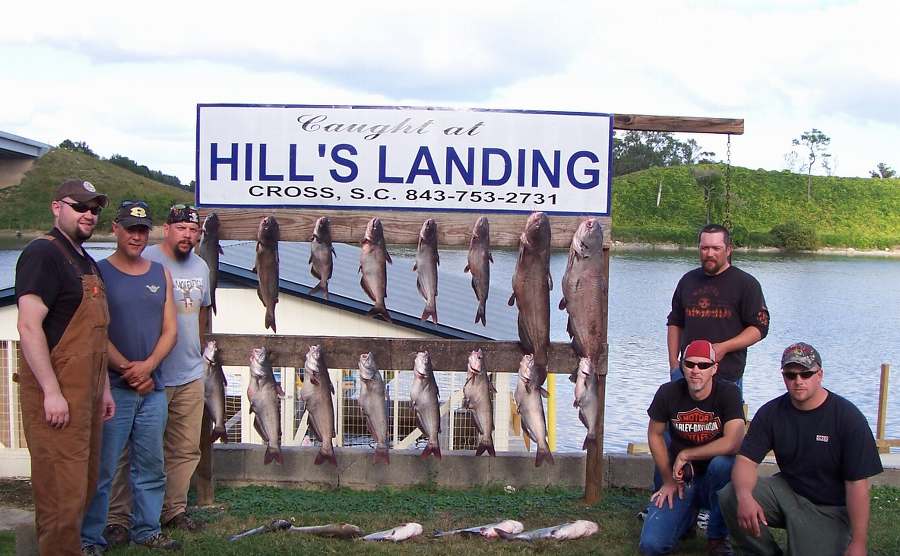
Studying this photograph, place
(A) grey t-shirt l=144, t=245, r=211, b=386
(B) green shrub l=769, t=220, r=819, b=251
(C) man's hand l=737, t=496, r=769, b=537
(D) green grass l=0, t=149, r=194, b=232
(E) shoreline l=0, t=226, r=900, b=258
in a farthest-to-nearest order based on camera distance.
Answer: (B) green shrub l=769, t=220, r=819, b=251, (E) shoreline l=0, t=226, r=900, b=258, (D) green grass l=0, t=149, r=194, b=232, (A) grey t-shirt l=144, t=245, r=211, b=386, (C) man's hand l=737, t=496, r=769, b=537

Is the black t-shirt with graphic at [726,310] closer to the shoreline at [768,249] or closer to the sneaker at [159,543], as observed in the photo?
the sneaker at [159,543]

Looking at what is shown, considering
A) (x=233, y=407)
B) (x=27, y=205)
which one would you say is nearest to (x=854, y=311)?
(x=233, y=407)

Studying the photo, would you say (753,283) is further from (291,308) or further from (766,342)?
(766,342)

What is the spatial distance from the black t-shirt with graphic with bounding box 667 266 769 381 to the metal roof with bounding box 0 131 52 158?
5.23m

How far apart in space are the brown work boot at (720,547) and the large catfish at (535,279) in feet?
4.90

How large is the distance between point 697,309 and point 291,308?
508cm

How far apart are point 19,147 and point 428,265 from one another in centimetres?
367

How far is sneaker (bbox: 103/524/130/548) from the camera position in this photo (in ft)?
16.7

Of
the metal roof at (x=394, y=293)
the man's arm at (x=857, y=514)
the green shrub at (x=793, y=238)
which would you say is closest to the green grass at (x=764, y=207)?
the green shrub at (x=793, y=238)

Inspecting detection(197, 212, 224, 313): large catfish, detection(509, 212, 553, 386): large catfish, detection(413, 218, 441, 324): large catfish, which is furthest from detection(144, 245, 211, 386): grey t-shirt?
detection(509, 212, 553, 386): large catfish

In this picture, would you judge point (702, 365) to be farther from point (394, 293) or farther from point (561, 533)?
point (394, 293)

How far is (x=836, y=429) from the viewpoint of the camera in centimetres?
449

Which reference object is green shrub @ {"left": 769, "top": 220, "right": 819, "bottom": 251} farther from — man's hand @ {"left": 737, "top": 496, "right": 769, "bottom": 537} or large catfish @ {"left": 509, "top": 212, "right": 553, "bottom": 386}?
man's hand @ {"left": 737, "top": 496, "right": 769, "bottom": 537}

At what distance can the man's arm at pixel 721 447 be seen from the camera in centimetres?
492
